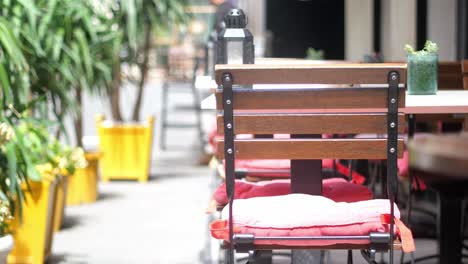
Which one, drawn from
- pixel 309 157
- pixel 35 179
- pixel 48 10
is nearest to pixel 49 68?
pixel 48 10

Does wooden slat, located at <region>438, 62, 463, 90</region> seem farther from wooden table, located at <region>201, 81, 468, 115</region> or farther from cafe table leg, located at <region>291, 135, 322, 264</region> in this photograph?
cafe table leg, located at <region>291, 135, 322, 264</region>

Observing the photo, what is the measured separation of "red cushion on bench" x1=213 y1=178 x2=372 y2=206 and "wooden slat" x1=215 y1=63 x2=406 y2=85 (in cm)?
52

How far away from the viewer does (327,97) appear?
2.67m

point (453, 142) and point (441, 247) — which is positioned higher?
point (453, 142)

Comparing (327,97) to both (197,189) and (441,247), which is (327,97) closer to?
(441,247)

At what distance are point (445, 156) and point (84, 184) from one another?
622 centimetres

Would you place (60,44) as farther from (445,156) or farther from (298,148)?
(445,156)

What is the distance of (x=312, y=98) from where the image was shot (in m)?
2.66

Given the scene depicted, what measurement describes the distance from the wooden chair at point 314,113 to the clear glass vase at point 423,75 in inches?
25.2

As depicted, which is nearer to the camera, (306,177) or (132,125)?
(306,177)

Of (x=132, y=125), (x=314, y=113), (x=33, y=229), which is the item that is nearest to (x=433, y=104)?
(x=314, y=113)

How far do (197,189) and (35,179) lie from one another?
368 cm

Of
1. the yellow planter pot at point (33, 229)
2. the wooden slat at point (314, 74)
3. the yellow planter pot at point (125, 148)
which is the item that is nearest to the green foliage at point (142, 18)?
the yellow planter pot at point (125, 148)

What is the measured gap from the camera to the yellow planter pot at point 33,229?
4695mm
